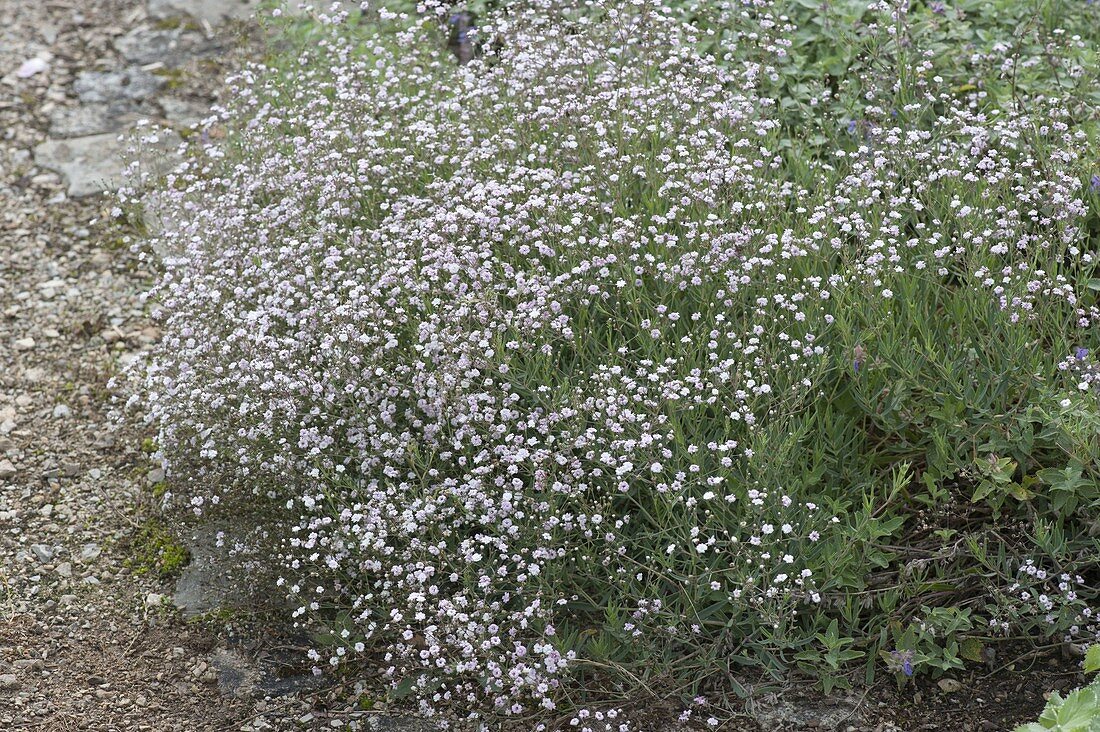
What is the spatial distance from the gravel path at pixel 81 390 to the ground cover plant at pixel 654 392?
486 millimetres

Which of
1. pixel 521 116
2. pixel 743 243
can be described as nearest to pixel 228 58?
pixel 521 116

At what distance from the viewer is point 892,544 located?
3.87 metres

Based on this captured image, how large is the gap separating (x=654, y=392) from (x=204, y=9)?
253 inches

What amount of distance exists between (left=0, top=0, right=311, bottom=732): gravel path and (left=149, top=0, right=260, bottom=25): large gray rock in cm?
2

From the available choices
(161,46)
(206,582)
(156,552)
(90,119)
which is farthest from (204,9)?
(206,582)

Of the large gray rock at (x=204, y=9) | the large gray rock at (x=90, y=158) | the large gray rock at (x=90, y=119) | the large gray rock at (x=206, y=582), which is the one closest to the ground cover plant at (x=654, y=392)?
the large gray rock at (x=206, y=582)

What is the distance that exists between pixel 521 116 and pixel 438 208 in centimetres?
71

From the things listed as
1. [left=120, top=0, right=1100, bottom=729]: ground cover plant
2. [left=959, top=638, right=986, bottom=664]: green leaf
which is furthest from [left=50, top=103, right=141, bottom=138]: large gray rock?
[left=959, top=638, right=986, bottom=664]: green leaf

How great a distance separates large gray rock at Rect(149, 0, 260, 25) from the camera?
8.62 m

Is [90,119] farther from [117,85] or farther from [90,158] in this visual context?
[90,158]

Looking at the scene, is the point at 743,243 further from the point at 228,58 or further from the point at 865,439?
the point at 228,58

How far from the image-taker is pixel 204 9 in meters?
8.80

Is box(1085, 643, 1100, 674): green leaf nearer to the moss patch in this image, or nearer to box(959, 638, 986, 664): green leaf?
box(959, 638, 986, 664): green leaf

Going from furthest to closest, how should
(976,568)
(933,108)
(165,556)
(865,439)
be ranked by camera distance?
1. (933,108)
2. (165,556)
3. (865,439)
4. (976,568)
